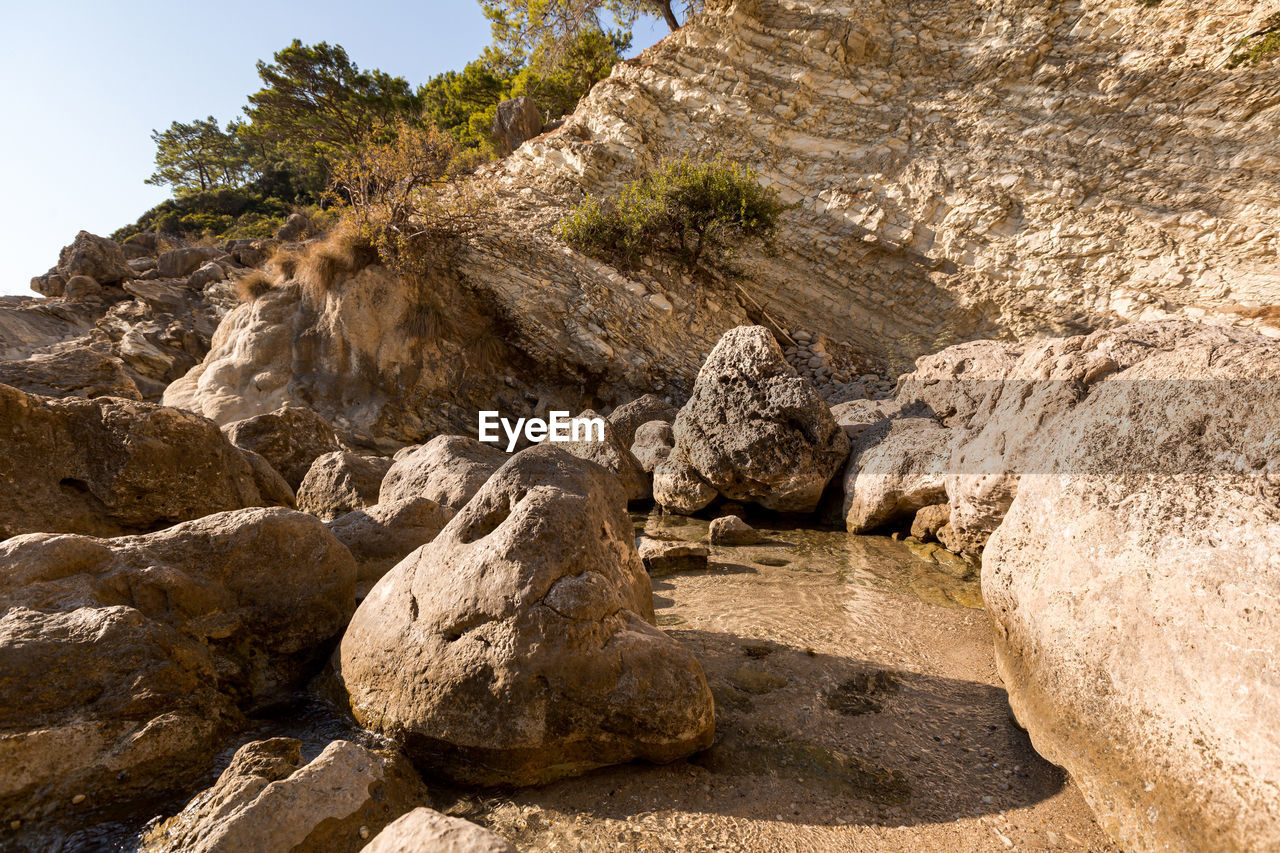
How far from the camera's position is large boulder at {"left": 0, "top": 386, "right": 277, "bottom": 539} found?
12.8 ft

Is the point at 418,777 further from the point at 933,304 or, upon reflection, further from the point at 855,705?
the point at 933,304

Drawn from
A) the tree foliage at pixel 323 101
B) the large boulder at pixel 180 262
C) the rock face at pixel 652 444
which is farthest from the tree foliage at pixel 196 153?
the rock face at pixel 652 444

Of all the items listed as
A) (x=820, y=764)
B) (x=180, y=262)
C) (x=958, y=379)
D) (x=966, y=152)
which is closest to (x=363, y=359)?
(x=958, y=379)

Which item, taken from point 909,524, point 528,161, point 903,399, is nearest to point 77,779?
point 909,524

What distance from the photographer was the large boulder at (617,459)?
820 cm

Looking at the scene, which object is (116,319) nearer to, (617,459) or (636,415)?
(636,415)

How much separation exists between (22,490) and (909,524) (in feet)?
25.2

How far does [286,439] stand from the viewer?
264 inches

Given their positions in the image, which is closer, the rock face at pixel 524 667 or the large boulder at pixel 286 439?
the rock face at pixel 524 667

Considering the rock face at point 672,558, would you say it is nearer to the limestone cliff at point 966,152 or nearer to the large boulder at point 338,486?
the large boulder at point 338,486

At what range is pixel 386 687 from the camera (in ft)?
8.96

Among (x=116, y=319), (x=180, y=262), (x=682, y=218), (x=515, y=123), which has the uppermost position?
(x=515, y=123)

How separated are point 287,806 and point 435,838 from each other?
68cm

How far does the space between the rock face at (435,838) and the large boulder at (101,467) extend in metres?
3.80
